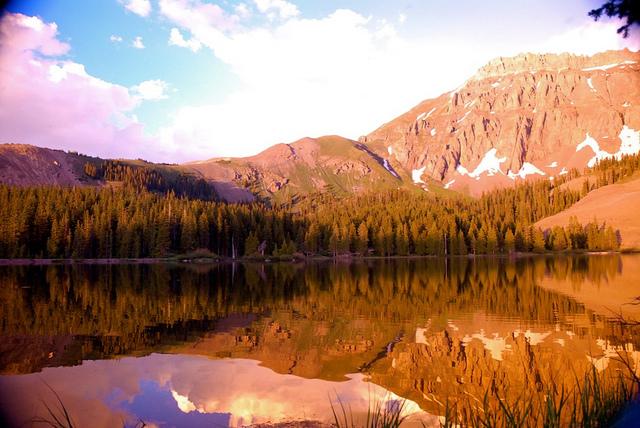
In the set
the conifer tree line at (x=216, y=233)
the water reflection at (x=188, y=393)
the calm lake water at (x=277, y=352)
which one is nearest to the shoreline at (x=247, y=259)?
the conifer tree line at (x=216, y=233)

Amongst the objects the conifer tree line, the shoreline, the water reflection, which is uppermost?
the conifer tree line

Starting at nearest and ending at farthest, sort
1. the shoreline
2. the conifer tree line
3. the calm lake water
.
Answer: the calm lake water < the shoreline < the conifer tree line

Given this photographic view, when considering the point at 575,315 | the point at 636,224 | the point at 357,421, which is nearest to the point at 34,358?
the point at 357,421

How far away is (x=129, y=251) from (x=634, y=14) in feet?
523

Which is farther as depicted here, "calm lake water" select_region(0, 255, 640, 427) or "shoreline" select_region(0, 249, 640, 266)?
"shoreline" select_region(0, 249, 640, 266)

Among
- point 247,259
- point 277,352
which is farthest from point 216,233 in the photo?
point 277,352

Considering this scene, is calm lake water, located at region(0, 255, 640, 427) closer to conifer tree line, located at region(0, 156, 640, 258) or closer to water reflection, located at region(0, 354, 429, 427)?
water reflection, located at region(0, 354, 429, 427)

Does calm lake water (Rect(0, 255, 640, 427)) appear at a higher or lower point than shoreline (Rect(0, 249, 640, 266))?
higher

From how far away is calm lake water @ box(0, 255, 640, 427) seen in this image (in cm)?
1711

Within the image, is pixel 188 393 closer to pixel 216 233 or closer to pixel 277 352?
pixel 277 352

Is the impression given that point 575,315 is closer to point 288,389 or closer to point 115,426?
point 288,389

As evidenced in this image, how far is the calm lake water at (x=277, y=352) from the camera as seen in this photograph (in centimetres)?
1711

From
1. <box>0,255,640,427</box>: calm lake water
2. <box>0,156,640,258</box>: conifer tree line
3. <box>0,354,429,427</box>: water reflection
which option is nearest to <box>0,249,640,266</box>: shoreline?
<box>0,156,640,258</box>: conifer tree line

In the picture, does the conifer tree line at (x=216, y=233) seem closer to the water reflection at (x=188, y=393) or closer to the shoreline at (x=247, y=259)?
the shoreline at (x=247, y=259)
